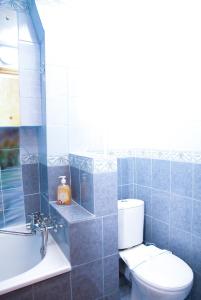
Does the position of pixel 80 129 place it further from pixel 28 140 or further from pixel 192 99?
pixel 192 99

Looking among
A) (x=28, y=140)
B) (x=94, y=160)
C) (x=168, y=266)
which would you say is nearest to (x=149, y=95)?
(x=94, y=160)

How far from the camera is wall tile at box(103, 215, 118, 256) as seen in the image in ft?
4.93

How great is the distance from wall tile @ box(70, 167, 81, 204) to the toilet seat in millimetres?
593

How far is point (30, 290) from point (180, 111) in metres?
1.57

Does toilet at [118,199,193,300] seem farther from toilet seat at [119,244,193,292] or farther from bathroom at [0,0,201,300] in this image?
bathroom at [0,0,201,300]

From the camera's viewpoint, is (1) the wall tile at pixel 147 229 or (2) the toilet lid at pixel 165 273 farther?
(1) the wall tile at pixel 147 229

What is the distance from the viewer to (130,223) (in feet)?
6.05

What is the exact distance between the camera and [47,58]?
168cm

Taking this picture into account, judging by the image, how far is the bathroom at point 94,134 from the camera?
1.49 meters

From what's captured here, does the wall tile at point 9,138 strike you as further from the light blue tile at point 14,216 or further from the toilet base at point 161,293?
the toilet base at point 161,293

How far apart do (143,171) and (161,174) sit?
0.72 ft

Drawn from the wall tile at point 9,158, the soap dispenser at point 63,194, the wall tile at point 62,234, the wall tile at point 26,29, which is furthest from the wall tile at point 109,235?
the wall tile at point 26,29

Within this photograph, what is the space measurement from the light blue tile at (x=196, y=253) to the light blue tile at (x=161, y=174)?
411mm

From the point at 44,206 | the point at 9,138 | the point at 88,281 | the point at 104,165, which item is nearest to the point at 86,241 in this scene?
the point at 88,281
